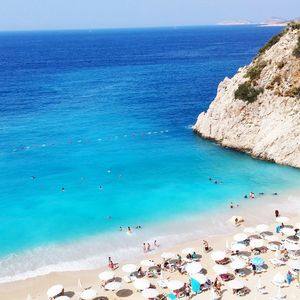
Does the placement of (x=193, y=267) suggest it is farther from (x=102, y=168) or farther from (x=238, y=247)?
(x=102, y=168)

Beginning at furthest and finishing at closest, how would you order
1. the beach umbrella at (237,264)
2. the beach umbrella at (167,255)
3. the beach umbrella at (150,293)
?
the beach umbrella at (167,255), the beach umbrella at (237,264), the beach umbrella at (150,293)

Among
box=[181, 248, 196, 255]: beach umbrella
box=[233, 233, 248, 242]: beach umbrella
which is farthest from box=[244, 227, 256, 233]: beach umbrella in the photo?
box=[181, 248, 196, 255]: beach umbrella

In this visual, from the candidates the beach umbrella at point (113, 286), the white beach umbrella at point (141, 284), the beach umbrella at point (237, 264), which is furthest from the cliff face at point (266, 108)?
the beach umbrella at point (113, 286)

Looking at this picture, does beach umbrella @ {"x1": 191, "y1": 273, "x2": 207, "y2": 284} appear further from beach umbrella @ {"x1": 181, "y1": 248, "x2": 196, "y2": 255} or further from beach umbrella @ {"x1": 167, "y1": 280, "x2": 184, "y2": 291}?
beach umbrella @ {"x1": 181, "y1": 248, "x2": 196, "y2": 255}

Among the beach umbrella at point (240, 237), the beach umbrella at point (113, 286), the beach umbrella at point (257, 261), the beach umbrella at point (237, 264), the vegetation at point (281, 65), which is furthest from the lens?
the vegetation at point (281, 65)

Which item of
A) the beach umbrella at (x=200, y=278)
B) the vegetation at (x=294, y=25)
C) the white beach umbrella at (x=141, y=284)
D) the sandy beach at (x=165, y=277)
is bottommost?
the sandy beach at (x=165, y=277)

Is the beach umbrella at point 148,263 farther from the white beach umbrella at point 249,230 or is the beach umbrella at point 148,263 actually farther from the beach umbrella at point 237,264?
the white beach umbrella at point 249,230

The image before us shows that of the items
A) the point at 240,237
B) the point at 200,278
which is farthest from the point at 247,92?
the point at 200,278
